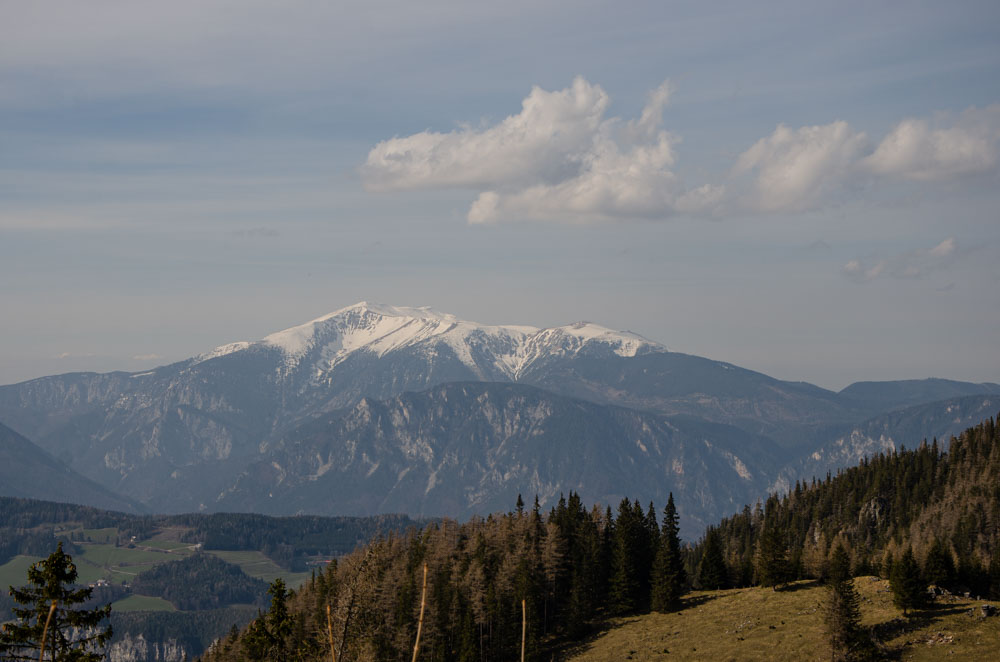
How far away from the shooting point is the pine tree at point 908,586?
99812mm

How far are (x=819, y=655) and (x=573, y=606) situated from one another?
49.1 metres

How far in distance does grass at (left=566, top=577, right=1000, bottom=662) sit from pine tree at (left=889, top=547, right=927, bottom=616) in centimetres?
138

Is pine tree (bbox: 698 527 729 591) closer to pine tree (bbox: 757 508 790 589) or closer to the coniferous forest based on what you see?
the coniferous forest

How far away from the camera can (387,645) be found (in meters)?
132

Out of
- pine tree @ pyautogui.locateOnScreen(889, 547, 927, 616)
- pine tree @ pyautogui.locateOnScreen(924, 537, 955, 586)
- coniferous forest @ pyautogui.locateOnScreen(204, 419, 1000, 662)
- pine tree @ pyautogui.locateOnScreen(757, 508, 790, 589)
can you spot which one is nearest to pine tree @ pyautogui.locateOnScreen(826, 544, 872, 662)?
pine tree @ pyautogui.locateOnScreen(889, 547, 927, 616)

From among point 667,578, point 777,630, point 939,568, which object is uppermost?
point 939,568

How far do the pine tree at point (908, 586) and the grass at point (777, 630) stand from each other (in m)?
1.38

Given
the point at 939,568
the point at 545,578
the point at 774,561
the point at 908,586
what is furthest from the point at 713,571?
the point at 908,586

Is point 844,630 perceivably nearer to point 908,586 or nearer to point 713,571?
point 908,586

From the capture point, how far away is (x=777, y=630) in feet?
349

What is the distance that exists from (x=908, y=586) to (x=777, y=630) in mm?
15908

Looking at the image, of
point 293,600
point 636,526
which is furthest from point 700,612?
point 293,600

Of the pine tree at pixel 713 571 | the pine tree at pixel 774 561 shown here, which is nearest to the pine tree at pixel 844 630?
the pine tree at pixel 774 561

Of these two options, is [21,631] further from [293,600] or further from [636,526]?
[293,600]
